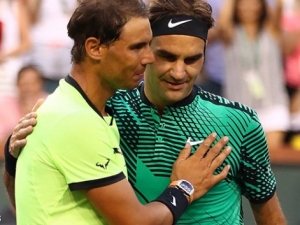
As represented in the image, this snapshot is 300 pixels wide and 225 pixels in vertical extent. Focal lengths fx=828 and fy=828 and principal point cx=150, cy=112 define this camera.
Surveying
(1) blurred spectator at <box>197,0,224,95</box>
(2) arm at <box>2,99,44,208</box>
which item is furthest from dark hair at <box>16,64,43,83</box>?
(2) arm at <box>2,99,44,208</box>

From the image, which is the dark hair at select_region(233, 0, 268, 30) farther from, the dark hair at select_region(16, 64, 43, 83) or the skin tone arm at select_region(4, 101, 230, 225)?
the skin tone arm at select_region(4, 101, 230, 225)

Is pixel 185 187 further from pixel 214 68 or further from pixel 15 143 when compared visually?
pixel 214 68

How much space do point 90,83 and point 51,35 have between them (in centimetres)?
367

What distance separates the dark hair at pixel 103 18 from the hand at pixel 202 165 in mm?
633

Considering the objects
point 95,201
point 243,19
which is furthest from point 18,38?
point 95,201

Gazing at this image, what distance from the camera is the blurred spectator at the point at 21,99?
6430mm

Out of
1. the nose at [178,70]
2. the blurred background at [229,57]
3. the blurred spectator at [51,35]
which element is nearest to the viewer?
the nose at [178,70]

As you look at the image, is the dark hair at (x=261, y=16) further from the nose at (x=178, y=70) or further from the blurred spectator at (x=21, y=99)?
the nose at (x=178, y=70)

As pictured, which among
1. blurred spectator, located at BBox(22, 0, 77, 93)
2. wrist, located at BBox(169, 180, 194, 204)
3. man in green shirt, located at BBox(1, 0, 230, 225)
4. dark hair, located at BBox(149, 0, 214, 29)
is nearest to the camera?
man in green shirt, located at BBox(1, 0, 230, 225)

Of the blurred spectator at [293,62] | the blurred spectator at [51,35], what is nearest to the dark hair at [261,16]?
the blurred spectator at [293,62]

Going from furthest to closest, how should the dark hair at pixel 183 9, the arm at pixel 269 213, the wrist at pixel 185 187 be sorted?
the arm at pixel 269 213
the dark hair at pixel 183 9
the wrist at pixel 185 187

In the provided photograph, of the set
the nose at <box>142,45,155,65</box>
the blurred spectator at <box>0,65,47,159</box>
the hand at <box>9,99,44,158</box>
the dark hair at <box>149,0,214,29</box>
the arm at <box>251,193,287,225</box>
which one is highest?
the dark hair at <box>149,0,214,29</box>

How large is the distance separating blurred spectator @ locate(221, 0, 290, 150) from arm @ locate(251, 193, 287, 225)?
9.63 feet

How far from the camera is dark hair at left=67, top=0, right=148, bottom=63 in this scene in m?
3.04
